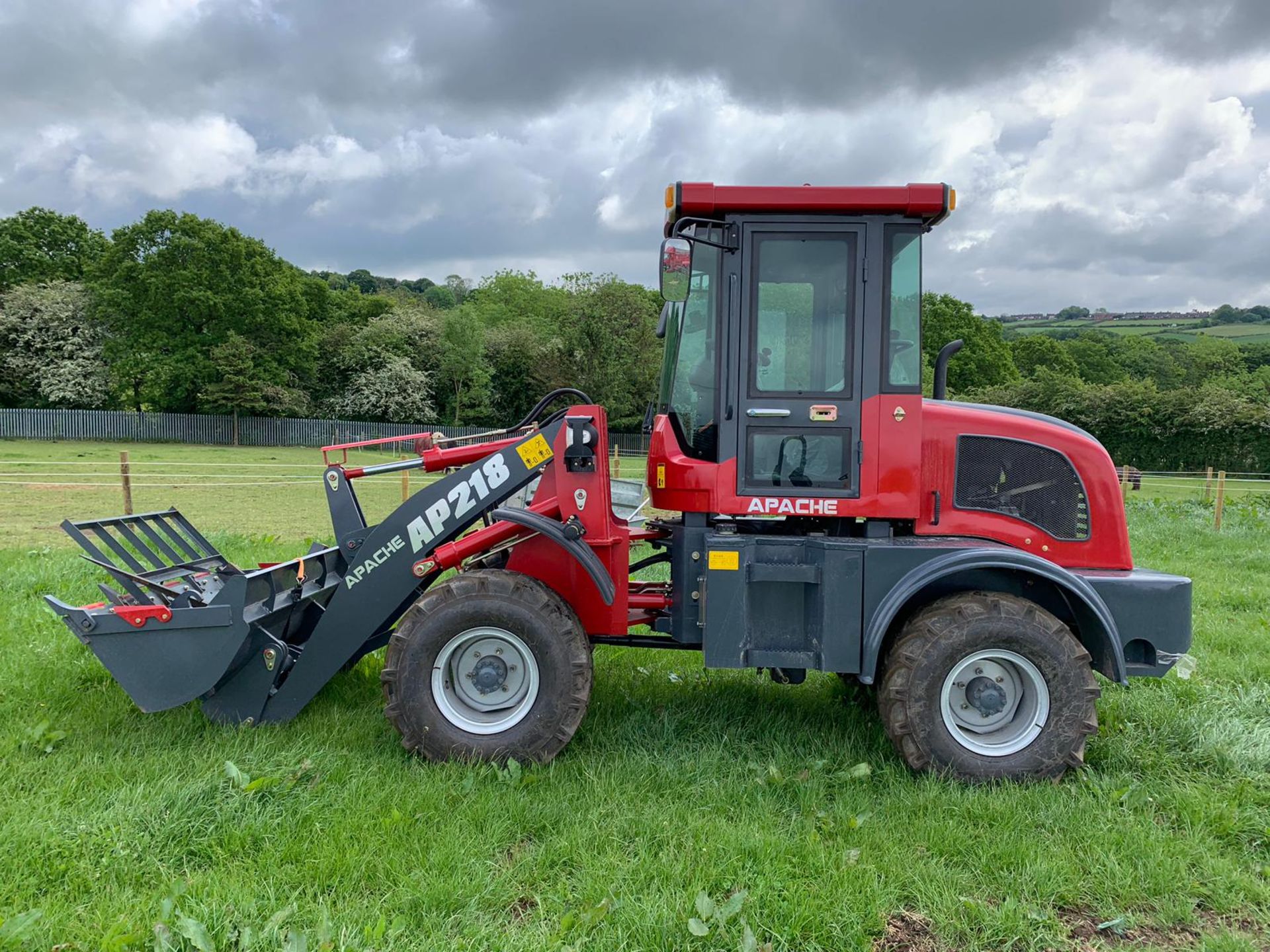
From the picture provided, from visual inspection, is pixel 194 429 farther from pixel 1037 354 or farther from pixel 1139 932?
pixel 1037 354

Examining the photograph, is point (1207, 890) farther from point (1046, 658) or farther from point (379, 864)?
point (379, 864)

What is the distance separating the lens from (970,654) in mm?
4082

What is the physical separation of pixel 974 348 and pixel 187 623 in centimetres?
6021

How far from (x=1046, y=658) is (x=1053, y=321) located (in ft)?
300

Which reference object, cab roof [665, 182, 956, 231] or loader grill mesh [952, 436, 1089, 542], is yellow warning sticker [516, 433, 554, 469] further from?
loader grill mesh [952, 436, 1089, 542]

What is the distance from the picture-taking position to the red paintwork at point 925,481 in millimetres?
4258

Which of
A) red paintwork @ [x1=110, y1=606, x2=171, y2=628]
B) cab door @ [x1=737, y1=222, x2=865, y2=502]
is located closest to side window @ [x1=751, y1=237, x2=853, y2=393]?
cab door @ [x1=737, y1=222, x2=865, y2=502]

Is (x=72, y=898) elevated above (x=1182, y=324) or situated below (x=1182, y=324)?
below

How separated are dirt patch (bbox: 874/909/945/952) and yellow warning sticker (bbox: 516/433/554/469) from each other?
260 cm

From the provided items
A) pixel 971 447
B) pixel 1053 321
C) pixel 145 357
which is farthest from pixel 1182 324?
pixel 971 447

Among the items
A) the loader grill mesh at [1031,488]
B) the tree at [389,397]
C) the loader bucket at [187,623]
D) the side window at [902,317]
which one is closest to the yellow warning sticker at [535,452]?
the loader bucket at [187,623]

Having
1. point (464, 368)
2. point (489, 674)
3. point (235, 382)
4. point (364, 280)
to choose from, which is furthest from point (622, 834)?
point (364, 280)

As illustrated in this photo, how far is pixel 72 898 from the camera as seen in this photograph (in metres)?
3.05

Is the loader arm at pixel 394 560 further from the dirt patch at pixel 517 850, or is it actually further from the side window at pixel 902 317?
the side window at pixel 902 317
